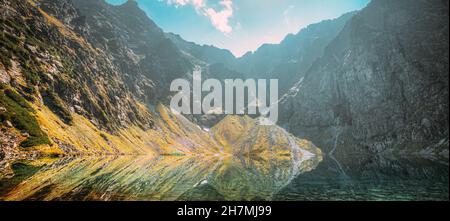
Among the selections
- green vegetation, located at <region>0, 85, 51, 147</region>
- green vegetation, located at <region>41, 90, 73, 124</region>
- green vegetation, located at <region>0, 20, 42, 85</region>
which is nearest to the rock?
green vegetation, located at <region>0, 85, 51, 147</region>

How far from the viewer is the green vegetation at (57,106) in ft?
474

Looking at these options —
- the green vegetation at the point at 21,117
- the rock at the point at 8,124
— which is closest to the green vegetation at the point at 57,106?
the green vegetation at the point at 21,117

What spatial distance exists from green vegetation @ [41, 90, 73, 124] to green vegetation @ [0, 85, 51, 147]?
72.7 ft

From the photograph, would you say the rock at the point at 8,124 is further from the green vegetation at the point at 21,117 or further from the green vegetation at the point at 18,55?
the green vegetation at the point at 18,55

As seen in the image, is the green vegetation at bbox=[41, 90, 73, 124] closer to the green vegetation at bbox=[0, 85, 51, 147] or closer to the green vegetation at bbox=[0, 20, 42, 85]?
the green vegetation at bbox=[0, 20, 42, 85]

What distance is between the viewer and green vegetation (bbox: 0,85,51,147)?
102438mm

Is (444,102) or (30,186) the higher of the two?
(444,102)

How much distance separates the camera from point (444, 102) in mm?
166375
